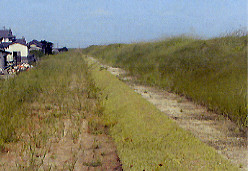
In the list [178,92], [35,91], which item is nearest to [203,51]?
[178,92]

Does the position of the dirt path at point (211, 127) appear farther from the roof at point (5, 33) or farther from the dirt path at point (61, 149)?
the roof at point (5, 33)

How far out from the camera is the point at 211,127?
570 centimetres

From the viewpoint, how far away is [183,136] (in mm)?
4730

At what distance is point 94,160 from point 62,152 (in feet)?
2.20

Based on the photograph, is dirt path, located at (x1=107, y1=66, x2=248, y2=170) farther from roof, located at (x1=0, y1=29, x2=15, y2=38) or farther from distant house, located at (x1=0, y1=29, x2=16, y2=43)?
roof, located at (x1=0, y1=29, x2=15, y2=38)

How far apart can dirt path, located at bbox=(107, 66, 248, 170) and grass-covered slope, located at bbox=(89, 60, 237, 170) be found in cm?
35

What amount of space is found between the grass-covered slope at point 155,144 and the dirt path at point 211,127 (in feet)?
1.15

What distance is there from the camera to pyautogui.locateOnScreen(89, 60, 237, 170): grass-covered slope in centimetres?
366

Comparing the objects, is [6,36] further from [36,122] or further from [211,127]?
[211,127]

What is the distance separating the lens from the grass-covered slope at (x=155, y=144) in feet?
12.0

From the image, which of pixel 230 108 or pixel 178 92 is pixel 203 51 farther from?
pixel 230 108

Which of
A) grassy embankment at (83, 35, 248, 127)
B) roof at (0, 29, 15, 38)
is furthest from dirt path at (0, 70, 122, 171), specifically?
roof at (0, 29, 15, 38)

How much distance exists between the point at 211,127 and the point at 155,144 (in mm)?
1831

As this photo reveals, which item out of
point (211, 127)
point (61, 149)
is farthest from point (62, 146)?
point (211, 127)
